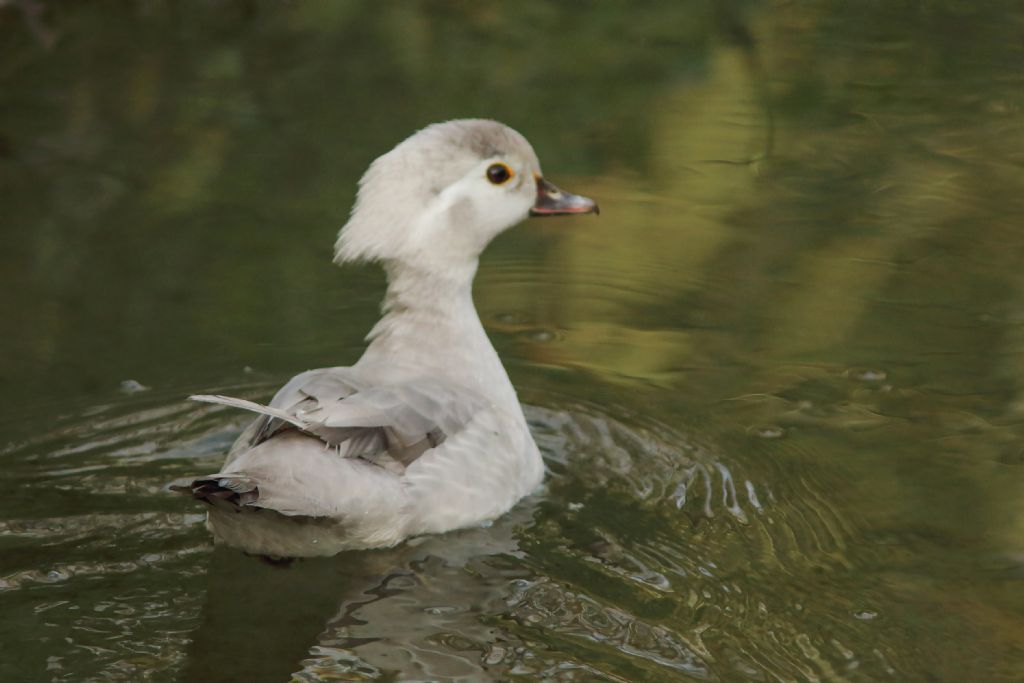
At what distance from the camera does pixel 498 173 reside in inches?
243

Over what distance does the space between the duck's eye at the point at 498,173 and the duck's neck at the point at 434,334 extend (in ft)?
1.16

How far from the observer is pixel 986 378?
21.9 ft

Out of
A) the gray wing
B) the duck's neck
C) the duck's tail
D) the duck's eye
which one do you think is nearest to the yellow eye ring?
the duck's eye

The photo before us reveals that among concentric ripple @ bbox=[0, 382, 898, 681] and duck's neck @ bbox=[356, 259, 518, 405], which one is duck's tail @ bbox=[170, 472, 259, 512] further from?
duck's neck @ bbox=[356, 259, 518, 405]

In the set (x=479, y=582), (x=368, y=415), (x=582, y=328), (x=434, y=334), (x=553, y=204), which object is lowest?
(x=479, y=582)

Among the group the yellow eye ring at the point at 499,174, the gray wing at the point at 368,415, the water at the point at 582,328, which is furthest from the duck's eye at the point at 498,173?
the water at the point at 582,328

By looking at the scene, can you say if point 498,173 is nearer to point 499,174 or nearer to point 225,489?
point 499,174

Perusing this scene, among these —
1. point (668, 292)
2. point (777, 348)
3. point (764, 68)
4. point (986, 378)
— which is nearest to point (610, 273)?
point (668, 292)

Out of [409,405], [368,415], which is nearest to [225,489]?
[368,415]

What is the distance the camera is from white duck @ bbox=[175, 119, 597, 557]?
16.6 feet

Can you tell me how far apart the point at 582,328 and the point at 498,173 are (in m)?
1.43

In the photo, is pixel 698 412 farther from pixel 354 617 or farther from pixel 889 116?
pixel 889 116

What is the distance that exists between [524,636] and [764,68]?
6.50 m

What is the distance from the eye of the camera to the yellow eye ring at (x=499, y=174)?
614 cm
